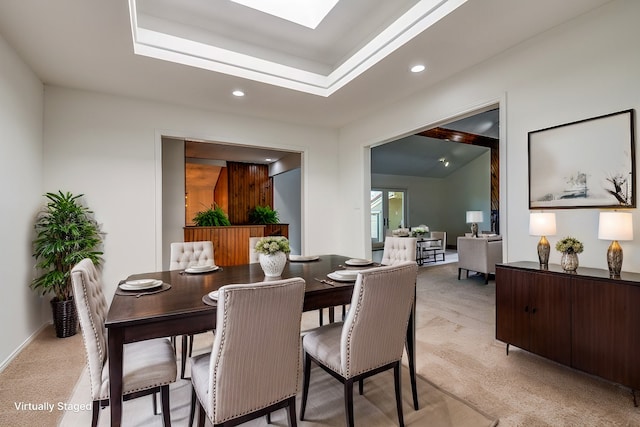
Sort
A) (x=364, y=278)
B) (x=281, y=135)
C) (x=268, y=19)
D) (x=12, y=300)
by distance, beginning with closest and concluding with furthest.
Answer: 1. (x=364, y=278)
2. (x=12, y=300)
3. (x=268, y=19)
4. (x=281, y=135)

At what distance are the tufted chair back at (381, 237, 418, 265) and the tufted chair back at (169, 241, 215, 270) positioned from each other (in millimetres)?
1738

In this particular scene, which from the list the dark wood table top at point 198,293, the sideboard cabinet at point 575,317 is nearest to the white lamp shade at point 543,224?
the sideboard cabinet at point 575,317

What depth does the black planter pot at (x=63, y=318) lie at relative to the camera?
315 centimetres

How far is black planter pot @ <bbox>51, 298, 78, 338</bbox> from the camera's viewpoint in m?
3.15

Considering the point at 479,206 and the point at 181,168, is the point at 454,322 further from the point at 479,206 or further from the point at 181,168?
the point at 479,206

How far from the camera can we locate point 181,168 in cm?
539

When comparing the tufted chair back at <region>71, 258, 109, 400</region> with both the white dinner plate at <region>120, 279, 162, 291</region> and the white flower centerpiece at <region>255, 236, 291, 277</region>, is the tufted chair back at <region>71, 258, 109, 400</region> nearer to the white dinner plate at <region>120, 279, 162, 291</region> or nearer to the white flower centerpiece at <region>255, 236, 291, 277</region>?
the white dinner plate at <region>120, 279, 162, 291</region>

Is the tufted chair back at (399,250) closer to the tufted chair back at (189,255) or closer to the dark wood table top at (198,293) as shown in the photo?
the dark wood table top at (198,293)

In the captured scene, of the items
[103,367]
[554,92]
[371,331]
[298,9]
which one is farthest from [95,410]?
[554,92]

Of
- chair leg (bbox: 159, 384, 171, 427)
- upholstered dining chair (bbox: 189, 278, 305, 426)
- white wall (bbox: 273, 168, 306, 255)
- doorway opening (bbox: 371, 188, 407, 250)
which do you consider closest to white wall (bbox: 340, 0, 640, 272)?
upholstered dining chair (bbox: 189, 278, 305, 426)

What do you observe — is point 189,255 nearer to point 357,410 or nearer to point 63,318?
point 63,318

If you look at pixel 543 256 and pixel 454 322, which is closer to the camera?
pixel 543 256

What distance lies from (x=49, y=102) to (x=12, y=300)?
2167 millimetres

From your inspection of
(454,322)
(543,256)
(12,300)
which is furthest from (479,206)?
(12,300)
